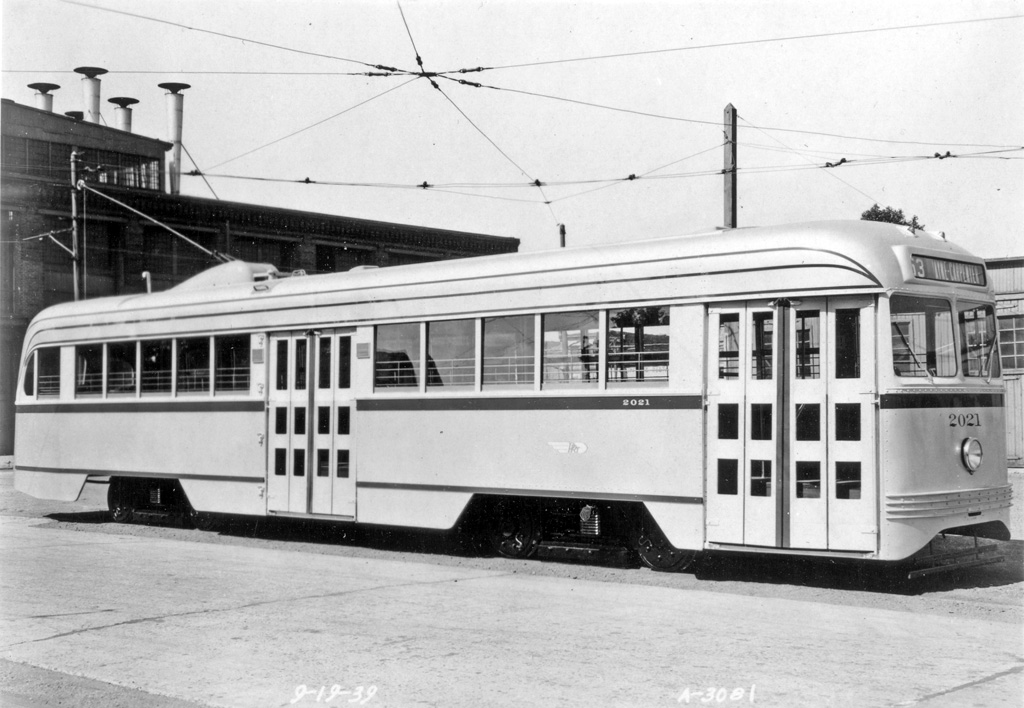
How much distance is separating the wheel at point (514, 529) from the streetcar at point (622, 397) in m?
0.03

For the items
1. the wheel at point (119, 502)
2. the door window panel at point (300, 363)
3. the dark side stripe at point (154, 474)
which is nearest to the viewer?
the door window panel at point (300, 363)

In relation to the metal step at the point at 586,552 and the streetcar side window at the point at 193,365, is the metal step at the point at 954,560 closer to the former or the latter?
the metal step at the point at 586,552

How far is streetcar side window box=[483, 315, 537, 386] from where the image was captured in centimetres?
1092

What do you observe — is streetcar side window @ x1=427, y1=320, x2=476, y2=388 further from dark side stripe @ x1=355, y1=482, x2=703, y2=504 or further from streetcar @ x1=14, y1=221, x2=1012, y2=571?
dark side stripe @ x1=355, y1=482, x2=703, y2=504

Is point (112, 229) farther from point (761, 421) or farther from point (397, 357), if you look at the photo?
point (761, 421)

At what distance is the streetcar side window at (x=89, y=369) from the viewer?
609 inches

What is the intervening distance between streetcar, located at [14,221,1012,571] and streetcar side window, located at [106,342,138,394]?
782 mm

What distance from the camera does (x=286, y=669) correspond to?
20.6ft

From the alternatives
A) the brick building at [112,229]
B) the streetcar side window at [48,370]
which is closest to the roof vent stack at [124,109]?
the brick building at [112,229]

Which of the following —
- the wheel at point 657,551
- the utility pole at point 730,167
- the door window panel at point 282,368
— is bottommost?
the wheel at point 657,551

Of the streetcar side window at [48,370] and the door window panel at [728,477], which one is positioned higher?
the streetcar side window at [48,370]

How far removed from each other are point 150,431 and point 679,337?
25.8ft

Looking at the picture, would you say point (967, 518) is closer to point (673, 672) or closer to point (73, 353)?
point (673, 672)

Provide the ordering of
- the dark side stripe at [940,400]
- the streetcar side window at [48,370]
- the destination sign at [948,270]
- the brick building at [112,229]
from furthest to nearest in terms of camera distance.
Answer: the brick building at [112,229], the streetcar side window at [48,370], the destination sign at [948,270], the dark side stripe at [940,400]
